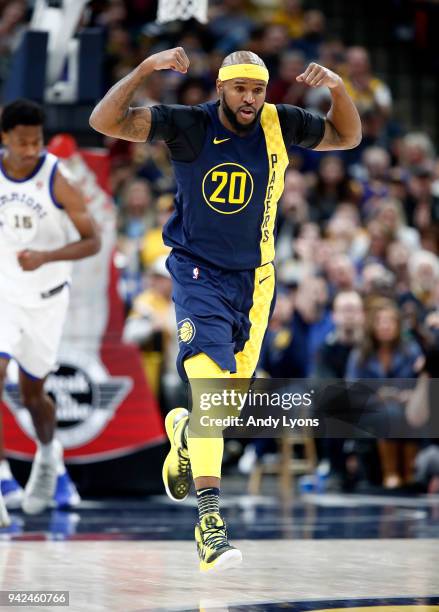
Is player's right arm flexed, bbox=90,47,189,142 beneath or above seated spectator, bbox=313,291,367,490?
above

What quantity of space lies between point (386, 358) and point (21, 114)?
4.89m

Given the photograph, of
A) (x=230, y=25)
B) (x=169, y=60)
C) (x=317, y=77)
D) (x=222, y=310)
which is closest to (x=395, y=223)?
(x=230, y=25)

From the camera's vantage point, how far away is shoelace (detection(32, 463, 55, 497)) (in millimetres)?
8773

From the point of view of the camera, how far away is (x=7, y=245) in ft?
27.3

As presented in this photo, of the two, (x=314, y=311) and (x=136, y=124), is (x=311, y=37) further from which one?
(x=136, y=124)

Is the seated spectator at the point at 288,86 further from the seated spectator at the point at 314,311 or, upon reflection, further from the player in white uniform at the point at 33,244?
the player in white uniform at the point at 33,244

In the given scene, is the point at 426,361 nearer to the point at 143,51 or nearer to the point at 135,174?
the point at 135,174

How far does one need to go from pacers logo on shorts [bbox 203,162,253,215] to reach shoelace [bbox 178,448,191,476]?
126 centimetres

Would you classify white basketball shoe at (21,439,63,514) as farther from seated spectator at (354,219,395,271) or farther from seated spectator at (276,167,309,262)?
seated spectator at (354,219,395,271)

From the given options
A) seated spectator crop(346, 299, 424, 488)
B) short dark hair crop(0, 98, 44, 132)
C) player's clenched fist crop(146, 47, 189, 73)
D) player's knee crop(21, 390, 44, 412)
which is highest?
short dark hair crop(0, 98, 44, 132)

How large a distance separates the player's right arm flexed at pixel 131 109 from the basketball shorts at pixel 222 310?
2.21 ft

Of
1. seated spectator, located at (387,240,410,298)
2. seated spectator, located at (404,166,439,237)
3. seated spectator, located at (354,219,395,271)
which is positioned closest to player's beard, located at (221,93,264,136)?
seated spectator, located at (387,240,410,298)

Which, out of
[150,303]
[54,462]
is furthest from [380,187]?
[54,462]

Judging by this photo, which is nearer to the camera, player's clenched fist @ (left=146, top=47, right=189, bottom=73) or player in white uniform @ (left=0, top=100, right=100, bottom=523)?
player's clenched fist @ (left=146, top=47, right=189, bottom=73)
